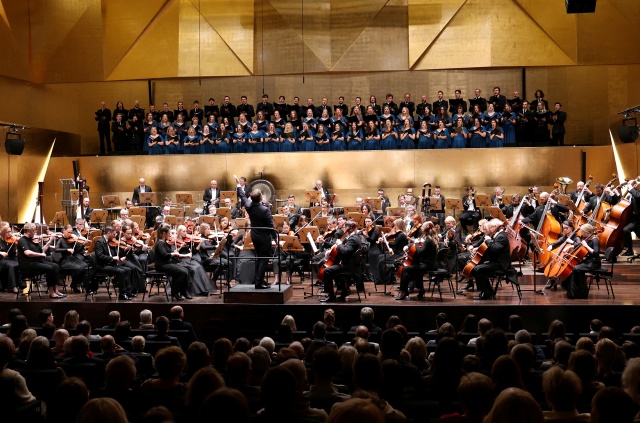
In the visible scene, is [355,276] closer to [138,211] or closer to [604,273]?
[604,273]

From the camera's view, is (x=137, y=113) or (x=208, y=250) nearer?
(x=208, y=250)

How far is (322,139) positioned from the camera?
17922mm

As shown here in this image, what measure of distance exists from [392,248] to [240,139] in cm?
687

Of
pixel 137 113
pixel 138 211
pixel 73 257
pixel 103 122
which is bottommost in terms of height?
pixel 73 257

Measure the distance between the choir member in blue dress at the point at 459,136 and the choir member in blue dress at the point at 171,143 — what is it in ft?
22.1

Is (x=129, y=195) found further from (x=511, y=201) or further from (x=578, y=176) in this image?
(x=578, y=176)

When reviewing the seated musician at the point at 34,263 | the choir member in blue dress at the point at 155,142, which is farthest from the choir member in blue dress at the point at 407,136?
the seated musician at the point at 34,263

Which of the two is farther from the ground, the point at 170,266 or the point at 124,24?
the point at 124,24

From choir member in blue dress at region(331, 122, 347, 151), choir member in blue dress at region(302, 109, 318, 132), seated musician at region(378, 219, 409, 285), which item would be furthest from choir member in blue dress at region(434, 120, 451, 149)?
seated musician at region(378, 219, 409, 285)

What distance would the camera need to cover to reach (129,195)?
18297 mm

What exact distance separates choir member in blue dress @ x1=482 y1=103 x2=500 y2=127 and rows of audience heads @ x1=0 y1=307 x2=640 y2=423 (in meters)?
11.5

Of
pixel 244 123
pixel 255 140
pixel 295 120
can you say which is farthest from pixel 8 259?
pixel 295 120

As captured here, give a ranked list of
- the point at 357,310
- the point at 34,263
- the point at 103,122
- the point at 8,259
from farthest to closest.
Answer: the point at 103,122, the point at 8,259, the point at 34,263, the point at 357,310

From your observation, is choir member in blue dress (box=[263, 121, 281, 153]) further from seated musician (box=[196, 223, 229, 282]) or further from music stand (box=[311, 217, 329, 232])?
seated musician (box=[196, 223, 229, 282])
